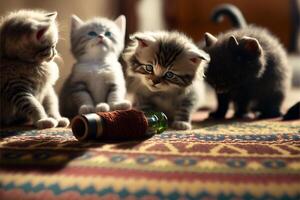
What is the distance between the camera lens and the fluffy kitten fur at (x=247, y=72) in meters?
1.55

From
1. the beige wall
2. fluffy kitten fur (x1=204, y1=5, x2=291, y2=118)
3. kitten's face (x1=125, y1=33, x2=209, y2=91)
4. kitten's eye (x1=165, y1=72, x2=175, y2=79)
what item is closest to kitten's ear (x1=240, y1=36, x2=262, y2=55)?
fluffy kitten fur (x1=204, y1=5, x2=291, y2=118)

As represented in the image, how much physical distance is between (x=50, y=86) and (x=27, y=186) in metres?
0.71

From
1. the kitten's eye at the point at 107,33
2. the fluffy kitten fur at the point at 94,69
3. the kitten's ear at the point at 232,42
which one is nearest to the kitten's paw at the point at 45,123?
the fluffy kitten fur at the point at 94,69

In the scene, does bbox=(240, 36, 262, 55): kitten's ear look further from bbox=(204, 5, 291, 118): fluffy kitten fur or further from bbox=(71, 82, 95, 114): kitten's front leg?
bbox=(71, 82, 95, 114): kitten's front leg

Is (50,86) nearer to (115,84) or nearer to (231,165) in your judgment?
(115,84)

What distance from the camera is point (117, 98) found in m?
1.58

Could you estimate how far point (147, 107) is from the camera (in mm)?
1548

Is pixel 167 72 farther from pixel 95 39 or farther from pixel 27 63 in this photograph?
pixel 27 63

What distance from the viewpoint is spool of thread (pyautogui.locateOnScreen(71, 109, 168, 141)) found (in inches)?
44.6

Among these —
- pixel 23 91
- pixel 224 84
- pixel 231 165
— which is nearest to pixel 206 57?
pixel 224 84

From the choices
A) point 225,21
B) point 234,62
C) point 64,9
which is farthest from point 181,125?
point 225,21

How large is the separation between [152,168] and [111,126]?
26 cm

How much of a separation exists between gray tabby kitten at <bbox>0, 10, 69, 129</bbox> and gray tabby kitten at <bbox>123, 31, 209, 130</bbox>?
1.00 feet

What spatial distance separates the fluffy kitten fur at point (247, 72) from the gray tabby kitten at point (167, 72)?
111 millimetres
